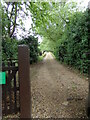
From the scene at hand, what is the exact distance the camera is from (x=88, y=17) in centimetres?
431

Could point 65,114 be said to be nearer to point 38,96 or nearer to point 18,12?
point 38,96

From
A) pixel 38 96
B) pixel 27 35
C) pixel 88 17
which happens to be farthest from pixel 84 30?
pixel 27 35

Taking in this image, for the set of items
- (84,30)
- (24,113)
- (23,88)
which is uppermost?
(84,30)

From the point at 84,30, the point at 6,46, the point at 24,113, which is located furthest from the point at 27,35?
the point at 24,113

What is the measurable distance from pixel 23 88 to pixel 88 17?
4.16 meters

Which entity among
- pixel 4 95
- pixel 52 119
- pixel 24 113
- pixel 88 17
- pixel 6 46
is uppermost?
pixel 88 17

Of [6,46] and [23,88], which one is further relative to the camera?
[6,46]

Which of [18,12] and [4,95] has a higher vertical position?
[18,12]

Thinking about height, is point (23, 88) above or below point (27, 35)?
below

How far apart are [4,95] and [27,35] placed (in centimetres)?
717

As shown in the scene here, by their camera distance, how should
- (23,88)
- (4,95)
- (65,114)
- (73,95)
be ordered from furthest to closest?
(73,95)
(65,114)
(4,95)
(23,88)

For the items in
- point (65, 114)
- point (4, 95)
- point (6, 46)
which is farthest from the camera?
point (6, 46)

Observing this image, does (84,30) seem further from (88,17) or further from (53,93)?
(53,93)

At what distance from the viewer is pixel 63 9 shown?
29.1ft
